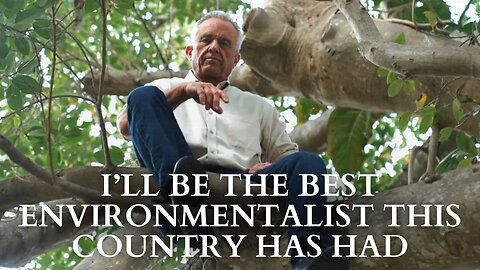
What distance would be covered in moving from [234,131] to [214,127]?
70mm

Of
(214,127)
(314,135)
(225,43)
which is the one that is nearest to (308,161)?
(214,127)

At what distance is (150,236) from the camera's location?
253 centimetres

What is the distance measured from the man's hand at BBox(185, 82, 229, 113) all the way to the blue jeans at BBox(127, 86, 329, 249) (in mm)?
96

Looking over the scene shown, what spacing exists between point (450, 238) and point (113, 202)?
2.85ft

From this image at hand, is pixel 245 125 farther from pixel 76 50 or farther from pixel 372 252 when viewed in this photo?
A: pixel 76 50

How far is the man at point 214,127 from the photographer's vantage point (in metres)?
2.17

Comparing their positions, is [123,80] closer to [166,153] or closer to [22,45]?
[22,45]

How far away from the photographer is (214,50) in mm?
2715

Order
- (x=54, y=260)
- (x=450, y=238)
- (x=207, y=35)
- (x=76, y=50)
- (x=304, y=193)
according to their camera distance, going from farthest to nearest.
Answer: (x=76, y=50) < (x=54, y=260) < (x=207, y=35) < (x=304, y=193) < (x=450, y=238)

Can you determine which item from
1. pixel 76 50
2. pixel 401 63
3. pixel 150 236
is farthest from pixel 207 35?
pixel 76 50

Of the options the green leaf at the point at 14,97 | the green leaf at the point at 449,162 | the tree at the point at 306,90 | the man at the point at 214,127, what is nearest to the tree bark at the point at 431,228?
the tree at the point at 306,90

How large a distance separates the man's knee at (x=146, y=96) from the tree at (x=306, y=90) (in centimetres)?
10

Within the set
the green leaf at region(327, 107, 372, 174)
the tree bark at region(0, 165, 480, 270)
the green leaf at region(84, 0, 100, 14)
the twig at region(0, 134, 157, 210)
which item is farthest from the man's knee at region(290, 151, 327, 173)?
the green leaf at region(327, 107, 372, 174)

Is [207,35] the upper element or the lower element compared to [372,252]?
upper
